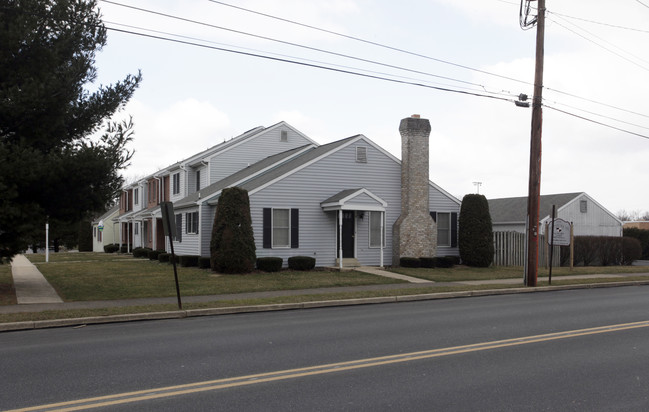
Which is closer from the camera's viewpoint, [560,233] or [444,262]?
[560,233]

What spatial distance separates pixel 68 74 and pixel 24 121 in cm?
172

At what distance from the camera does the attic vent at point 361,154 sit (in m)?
25.8

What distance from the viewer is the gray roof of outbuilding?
3816 centimetres

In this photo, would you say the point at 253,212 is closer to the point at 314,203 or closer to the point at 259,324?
the point at 314,203

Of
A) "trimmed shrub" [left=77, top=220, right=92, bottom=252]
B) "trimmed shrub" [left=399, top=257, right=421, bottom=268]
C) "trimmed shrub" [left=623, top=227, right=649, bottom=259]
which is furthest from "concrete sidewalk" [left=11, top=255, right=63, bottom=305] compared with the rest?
"trimmed shrub" [left=77, top=220, right=92, bottom=252]

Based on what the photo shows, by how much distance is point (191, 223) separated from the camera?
87.6ft

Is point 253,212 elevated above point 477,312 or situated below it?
above

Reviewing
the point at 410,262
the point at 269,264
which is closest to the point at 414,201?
the point at 410,262

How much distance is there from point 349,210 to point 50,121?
1298 cm

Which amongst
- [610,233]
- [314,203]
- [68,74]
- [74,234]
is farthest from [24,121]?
[74,234]

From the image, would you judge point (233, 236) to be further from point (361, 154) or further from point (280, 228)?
point (361, 154)

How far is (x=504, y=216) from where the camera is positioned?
4028cm

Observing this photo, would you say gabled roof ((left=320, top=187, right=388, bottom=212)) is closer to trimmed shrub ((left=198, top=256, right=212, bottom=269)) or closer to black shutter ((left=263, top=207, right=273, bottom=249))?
black shutter ((left=263, top=207, right=273, bottom=249))

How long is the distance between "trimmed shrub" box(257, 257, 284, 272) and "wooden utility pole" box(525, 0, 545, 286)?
30.1 ft
